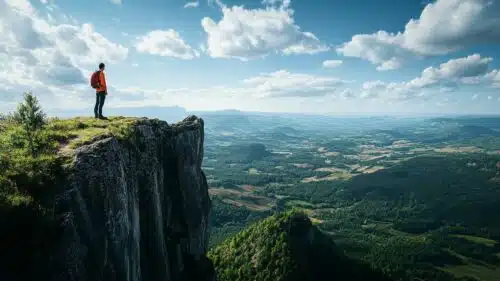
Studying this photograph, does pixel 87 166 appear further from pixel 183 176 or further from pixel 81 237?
pixel 183 176

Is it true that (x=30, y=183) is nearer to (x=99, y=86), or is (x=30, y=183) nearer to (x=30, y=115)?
(x=30, y=115)

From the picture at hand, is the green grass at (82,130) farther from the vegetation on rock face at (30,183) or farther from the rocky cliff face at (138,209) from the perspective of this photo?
the rocky cliff face at (138,209)

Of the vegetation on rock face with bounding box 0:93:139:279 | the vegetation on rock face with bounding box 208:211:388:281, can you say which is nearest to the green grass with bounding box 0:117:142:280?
the vegetation on rock face with bounding box 0:93:139:279

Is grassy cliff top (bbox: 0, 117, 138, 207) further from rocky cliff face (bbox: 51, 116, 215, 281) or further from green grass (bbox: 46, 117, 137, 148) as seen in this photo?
rocky cliff face (bbox: 51, 116, 215, 281)

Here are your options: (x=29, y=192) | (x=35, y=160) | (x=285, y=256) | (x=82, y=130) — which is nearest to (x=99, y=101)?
(x=82, y=130)

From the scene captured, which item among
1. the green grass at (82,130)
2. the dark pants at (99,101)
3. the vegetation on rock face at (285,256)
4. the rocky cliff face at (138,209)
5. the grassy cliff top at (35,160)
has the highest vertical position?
the dark pants at (99,101)

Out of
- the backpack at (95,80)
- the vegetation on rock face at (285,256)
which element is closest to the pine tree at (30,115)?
the backpack at (95,80)

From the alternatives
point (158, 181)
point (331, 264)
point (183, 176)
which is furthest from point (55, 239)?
point (331, 264)
